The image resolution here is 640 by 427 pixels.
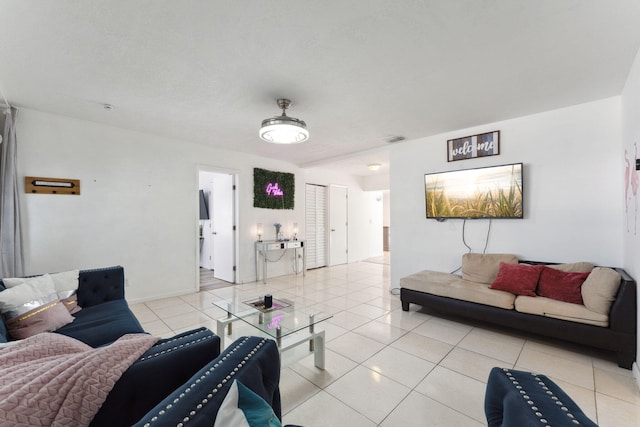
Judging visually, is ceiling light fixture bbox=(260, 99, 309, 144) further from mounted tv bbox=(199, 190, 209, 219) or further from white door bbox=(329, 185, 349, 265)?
mounted tv bbox=(199, 190, 209, 219)

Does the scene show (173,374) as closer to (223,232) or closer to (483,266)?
(483,266)

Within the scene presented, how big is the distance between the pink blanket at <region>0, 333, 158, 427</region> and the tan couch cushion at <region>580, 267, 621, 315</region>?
11.6 ft

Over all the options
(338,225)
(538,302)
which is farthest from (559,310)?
(338,225)

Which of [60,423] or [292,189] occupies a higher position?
[292,189]

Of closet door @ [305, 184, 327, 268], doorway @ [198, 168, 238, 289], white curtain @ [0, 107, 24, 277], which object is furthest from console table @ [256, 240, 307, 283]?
white curtain @ [0, 107, 24, 277]

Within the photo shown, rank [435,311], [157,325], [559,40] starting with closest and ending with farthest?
[559,40] < [157,325] < [435,311]

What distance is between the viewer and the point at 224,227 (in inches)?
221

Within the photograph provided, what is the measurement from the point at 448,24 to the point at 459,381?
2.62 m

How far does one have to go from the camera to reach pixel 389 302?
4074mm

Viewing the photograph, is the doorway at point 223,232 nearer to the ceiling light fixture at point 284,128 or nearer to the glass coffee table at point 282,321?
the ceiling light fixture at point 284,128

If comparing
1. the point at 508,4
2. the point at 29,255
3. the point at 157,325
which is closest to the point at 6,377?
the point at 157,325

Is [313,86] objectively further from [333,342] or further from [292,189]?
[292,189]

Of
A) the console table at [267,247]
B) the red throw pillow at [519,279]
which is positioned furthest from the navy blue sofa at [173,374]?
the console table at [267,247]

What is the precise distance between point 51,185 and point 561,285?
5.97 m
